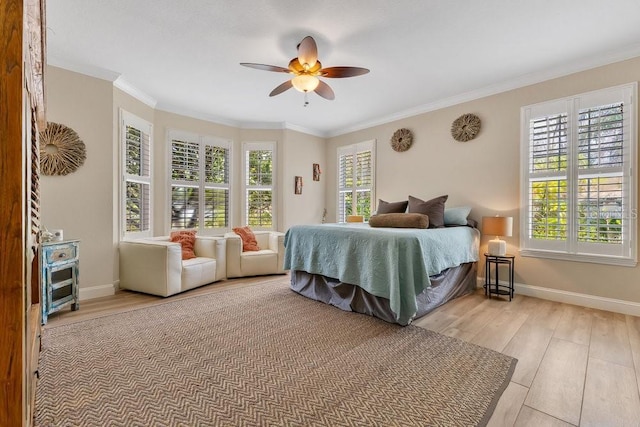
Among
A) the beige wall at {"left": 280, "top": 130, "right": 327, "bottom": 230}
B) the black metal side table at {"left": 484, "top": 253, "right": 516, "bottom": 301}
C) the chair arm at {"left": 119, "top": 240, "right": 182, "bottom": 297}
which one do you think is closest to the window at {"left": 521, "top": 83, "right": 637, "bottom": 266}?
the black metal side table at {"left": 484, "top": 253, "right": 516, "bottom": 301}

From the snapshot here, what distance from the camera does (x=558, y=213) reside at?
3.25m

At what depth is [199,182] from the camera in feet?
15.9

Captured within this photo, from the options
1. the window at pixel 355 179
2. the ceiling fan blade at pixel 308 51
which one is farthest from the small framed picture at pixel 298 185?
the ceiling fan blade at pixel 308 51

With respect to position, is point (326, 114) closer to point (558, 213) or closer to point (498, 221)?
point (498, 221)

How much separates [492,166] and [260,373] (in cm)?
366

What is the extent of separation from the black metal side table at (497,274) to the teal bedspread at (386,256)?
19 centimetres

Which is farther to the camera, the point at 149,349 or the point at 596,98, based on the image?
the point at 596,98

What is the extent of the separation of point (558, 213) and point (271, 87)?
12.5ft

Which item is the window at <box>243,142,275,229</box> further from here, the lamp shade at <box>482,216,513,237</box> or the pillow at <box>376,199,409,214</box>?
the lamp shade at <box>482,216,513,237</box>

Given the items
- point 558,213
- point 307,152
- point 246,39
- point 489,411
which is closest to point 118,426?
point 489,411

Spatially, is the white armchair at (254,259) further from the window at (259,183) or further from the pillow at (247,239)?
the window at (259,183)

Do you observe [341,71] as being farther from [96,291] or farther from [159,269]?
[96,291]

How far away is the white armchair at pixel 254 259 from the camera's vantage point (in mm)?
4238

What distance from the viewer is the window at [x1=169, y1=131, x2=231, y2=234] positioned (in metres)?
4.61
